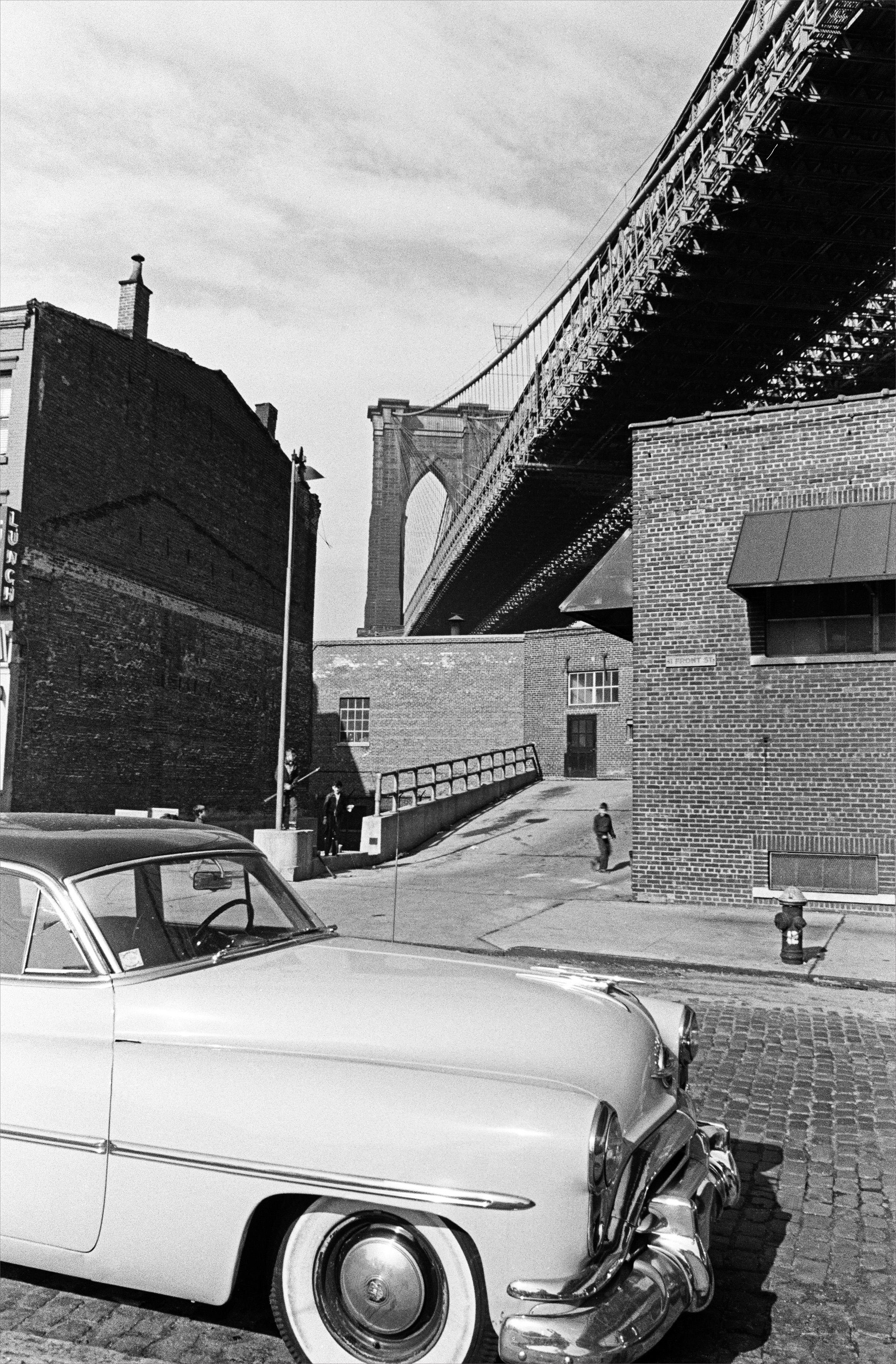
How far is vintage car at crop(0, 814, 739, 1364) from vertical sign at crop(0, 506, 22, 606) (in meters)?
19.5

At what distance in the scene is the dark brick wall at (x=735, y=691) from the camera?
12328mm

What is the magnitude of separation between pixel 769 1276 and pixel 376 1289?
4.86ft

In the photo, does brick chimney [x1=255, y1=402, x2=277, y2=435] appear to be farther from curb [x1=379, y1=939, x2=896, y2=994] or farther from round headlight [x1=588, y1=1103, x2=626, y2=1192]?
round headlight [x1=588, y1=1103, x2=626, y2=1192]

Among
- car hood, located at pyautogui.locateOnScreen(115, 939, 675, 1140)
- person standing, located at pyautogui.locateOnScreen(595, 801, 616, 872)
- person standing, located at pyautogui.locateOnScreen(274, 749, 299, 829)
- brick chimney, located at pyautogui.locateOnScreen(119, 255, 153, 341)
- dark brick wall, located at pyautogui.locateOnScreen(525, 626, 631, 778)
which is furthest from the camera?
dark brick wall, located at pyautogui.locateOnScreen(525, 626, 631, 778)

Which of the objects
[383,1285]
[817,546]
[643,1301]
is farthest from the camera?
[817,546]

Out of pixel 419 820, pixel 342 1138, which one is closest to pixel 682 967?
pixel 342 1138

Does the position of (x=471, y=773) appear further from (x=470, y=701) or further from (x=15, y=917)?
(x=15, y=917)

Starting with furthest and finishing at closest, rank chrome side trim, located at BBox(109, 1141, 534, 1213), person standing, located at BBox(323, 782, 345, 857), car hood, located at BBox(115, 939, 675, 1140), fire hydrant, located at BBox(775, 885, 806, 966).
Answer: person standing, located at BBox(323, 782, 345, 857)
fire hydrant, located at BBox(775, 885, 806, 966)
car hood, located at BBox(115, 939, 675, 1140)
chrome side trim, located at BBox(109, 1141, 534, 1213)

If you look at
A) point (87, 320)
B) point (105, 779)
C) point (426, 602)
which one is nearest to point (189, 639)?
point (105, 779)

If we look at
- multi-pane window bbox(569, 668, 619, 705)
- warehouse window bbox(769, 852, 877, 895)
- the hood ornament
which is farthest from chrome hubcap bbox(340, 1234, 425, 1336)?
multi-pane window bbox(569, 668, 619, 705)

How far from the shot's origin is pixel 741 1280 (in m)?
3.37

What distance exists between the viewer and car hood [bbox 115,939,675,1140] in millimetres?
2803

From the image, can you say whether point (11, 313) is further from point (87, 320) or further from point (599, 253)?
point (599, 253)

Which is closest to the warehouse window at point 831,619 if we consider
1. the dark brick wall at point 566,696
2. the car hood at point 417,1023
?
the car hood at point 417,1023
